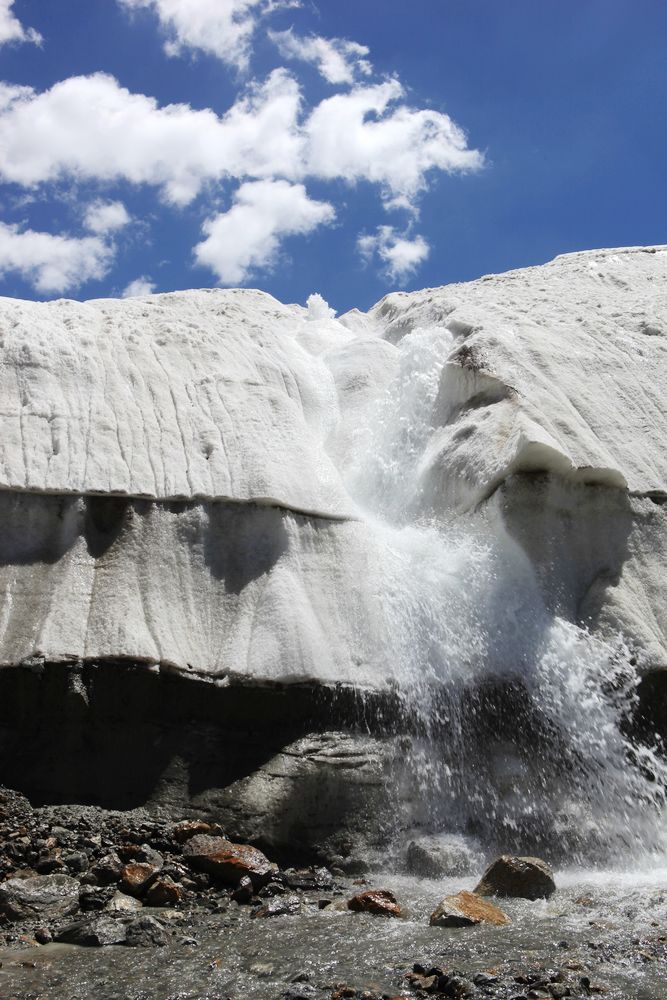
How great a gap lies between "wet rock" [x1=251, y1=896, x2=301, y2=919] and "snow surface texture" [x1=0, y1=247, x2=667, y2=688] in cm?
223

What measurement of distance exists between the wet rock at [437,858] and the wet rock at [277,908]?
4.45 ft

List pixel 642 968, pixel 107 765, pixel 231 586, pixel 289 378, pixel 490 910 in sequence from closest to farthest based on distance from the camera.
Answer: pixel 642 968 < pixel 490 910 < pixel 107 765 < pixel 231 586 < pixel 289 378

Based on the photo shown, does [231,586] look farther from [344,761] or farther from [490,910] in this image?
[490,910]

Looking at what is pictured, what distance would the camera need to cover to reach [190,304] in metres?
14.4

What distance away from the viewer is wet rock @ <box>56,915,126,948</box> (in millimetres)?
6293

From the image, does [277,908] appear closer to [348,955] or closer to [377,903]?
[377,903]

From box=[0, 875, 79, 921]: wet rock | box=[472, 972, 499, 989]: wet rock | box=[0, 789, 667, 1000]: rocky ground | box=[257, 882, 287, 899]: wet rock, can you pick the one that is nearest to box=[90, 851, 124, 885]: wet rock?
box=[0, 789, 667, 1000]: rocky ground

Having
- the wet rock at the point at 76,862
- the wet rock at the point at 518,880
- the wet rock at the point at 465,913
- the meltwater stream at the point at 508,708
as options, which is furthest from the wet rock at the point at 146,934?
the meltwater stream at the point at 508,708

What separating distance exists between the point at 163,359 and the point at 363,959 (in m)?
7.62

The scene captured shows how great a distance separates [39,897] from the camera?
7.16 metres

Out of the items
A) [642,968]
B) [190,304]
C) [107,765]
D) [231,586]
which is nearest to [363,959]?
[642,968]

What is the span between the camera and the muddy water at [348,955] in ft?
18.1

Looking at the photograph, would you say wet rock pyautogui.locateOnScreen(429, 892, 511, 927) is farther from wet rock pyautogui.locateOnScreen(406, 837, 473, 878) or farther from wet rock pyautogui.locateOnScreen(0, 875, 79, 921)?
wet rock pyautogui.locateOnScreen(0, 875, 79, 921)

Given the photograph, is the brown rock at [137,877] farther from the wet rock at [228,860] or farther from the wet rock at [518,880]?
the wet rock at [518,880]
